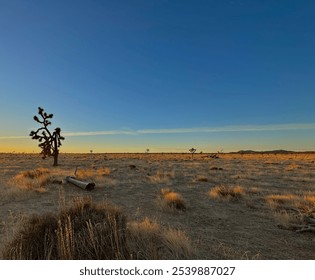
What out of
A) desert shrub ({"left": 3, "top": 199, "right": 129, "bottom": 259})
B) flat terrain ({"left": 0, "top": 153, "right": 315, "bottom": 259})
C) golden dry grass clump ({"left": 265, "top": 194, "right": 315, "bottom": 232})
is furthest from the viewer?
golden dry grass clump ({"left": 265, "top": 194, "right": 315, "bottom": 232})

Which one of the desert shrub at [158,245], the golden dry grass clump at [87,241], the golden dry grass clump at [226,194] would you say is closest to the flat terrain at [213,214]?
the golden dry grass clump at [226,194]

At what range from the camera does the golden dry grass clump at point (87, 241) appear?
453 cm

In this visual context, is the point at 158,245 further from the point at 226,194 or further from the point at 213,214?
the point at 226,194

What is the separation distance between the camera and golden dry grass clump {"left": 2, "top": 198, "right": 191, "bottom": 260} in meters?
4.53

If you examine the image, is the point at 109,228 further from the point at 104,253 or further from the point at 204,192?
the point at 204,192

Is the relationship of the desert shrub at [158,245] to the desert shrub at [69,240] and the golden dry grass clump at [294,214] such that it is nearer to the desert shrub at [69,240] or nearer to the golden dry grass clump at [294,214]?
the desert shrub at [69,240]

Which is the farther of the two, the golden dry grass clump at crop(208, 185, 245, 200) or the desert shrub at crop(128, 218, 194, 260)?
the golden dry grass clump at crop(208, 185, 245, 200)

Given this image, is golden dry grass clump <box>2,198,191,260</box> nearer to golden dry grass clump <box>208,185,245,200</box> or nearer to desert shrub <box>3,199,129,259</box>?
desert shrub <box>3,199,129,259</box>

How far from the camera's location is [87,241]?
4703 millimetres

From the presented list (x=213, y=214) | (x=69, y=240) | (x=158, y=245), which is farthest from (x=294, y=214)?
(x=69, y=240)

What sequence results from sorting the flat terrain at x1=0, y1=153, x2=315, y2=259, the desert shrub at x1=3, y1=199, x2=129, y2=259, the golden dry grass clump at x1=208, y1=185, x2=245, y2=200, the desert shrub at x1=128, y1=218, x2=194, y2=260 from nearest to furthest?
the desert shrub at x1=3, y1=199, x2=129, y2=259
the desert shrub at x1=128, y1=218, x2=194, y2=260
the flat terrain at x1=0, y1=153, x2=315, y2=259
the golden dry grass clump at x1=208, y1=185, x2=245, y2=200

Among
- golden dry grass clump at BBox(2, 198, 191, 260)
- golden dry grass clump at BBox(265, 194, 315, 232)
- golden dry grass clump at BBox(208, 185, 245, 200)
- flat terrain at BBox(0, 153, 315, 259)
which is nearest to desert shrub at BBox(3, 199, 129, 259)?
golden dry grass clump at BBox(2, 198, 191, 260)

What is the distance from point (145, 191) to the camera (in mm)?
13539

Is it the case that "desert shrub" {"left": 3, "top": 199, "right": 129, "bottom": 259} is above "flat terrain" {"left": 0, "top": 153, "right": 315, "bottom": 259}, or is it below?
above
